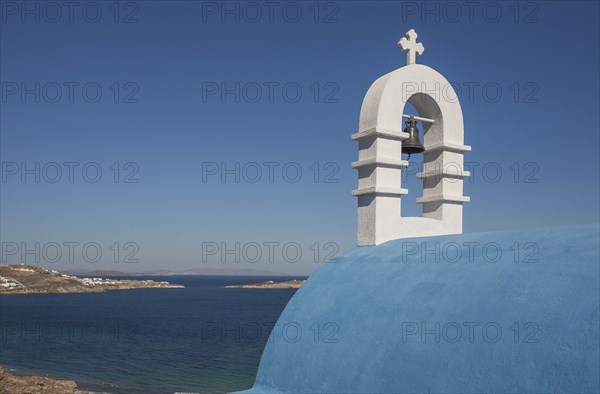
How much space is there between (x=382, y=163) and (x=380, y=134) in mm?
455

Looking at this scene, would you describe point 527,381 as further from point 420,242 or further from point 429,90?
point 429,90

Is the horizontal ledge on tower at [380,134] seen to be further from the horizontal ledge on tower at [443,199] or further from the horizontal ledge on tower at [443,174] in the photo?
the horizontal ledge on tower at [443,199]

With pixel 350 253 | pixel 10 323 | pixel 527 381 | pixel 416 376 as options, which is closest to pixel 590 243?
pixel 527 381

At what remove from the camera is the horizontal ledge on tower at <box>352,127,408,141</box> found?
864cm

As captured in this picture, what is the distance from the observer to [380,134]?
8.68 meters

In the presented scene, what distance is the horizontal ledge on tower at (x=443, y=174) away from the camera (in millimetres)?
9627

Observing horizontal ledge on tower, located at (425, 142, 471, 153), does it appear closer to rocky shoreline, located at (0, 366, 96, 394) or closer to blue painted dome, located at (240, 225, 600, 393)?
blue painted dome, located at (240, 225, 600, 393)

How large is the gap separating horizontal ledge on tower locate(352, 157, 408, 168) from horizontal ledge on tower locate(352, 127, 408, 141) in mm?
361

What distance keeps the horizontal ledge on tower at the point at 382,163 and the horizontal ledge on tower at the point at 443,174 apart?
1.11m

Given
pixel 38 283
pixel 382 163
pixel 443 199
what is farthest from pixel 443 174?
pixel 38 283

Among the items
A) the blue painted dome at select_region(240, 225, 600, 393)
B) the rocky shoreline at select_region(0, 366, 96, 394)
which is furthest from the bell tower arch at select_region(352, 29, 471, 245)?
the rocky shoreline at select_region(0, 366, 96, 394)

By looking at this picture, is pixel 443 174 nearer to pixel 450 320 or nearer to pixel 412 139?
pixel 412 139

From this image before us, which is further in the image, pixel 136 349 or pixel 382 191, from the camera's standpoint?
pixel 136 349

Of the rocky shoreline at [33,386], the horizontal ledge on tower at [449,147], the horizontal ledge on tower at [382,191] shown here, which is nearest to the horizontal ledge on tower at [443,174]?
the horizontal ledge on tower at [449,147]
